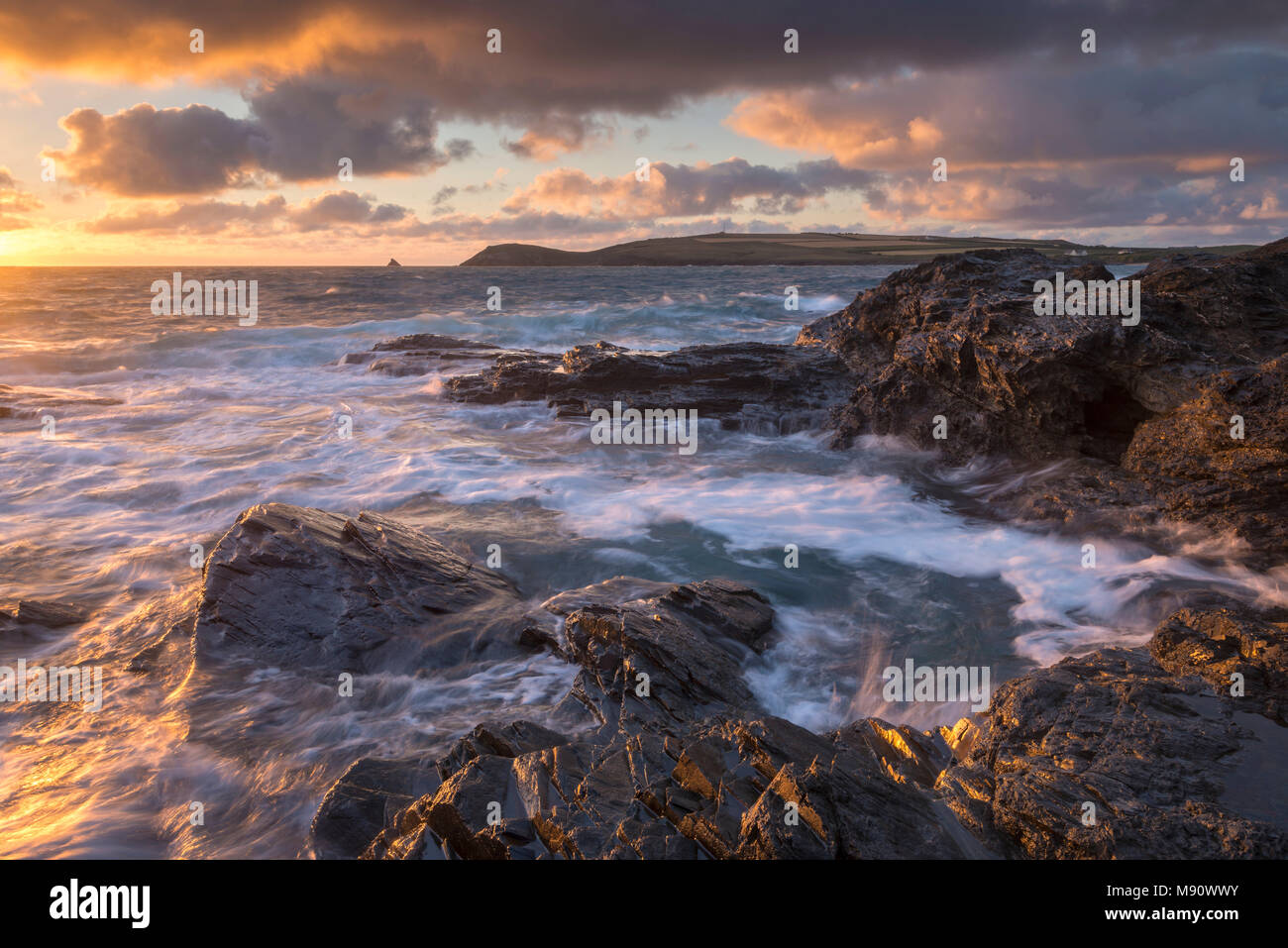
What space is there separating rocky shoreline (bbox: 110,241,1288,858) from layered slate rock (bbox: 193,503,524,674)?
3cm

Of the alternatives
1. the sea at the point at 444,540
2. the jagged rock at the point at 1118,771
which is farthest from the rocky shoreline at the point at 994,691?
the sea at the point at 444,540

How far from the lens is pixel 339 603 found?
7836 mm

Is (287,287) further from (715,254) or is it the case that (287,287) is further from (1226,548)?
(715,254)

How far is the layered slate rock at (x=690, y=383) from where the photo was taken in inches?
705

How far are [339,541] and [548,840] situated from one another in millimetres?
5582

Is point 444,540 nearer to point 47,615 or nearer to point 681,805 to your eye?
point 47,615

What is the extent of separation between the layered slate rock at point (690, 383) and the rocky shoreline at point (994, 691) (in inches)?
94.2

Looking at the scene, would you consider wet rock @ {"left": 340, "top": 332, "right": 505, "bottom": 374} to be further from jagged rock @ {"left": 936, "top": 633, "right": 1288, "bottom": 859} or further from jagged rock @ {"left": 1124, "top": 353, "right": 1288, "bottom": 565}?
jagged rock @ {"left": 936, "top": 633, "right": 1288, "bottom": 859}

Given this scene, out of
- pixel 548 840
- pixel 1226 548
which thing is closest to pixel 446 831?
pixel 548 840

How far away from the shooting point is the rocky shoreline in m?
3.94

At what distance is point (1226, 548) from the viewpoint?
880 cm

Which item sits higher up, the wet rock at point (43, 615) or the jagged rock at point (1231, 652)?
the jagged rock at point (1231, 652)

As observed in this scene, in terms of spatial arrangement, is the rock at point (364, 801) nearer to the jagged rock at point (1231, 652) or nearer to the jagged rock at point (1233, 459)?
the jagged rock at point (1231, 652)

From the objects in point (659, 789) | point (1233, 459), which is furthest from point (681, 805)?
point (1233, 459)
